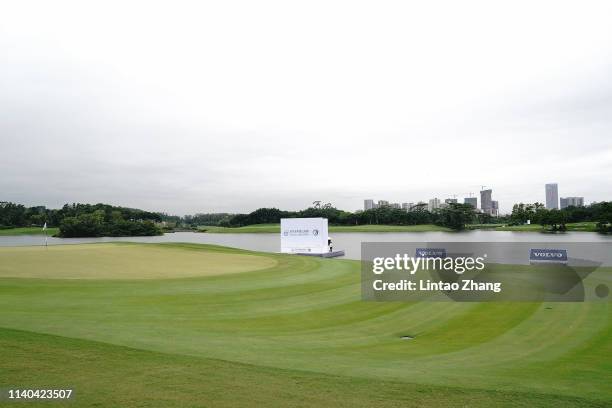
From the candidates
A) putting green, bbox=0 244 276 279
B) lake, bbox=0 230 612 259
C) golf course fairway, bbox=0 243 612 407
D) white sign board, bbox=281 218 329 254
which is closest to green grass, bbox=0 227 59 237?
lake, bbox=0 230 612 259

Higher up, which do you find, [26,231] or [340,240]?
[26,231]

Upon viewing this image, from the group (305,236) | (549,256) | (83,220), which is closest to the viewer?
(549,256)

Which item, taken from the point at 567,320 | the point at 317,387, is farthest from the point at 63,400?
the point at 567,320

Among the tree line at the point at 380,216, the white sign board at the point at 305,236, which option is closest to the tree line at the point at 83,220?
the tree line at the point at 380,216

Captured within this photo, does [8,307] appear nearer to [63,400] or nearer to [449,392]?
[63,400]

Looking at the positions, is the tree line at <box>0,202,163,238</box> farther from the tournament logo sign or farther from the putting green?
the tournament logo sign

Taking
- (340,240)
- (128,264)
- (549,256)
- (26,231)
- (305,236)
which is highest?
(305,236)

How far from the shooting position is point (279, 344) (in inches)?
410

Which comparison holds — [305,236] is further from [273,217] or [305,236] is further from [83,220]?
[273,217]

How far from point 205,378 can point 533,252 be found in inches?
1055

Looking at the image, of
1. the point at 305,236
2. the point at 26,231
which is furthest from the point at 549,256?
the point at 26,231

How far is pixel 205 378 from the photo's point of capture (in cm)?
637

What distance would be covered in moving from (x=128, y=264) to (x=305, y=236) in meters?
22.9

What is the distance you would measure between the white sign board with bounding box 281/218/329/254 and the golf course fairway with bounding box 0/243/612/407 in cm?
2304
